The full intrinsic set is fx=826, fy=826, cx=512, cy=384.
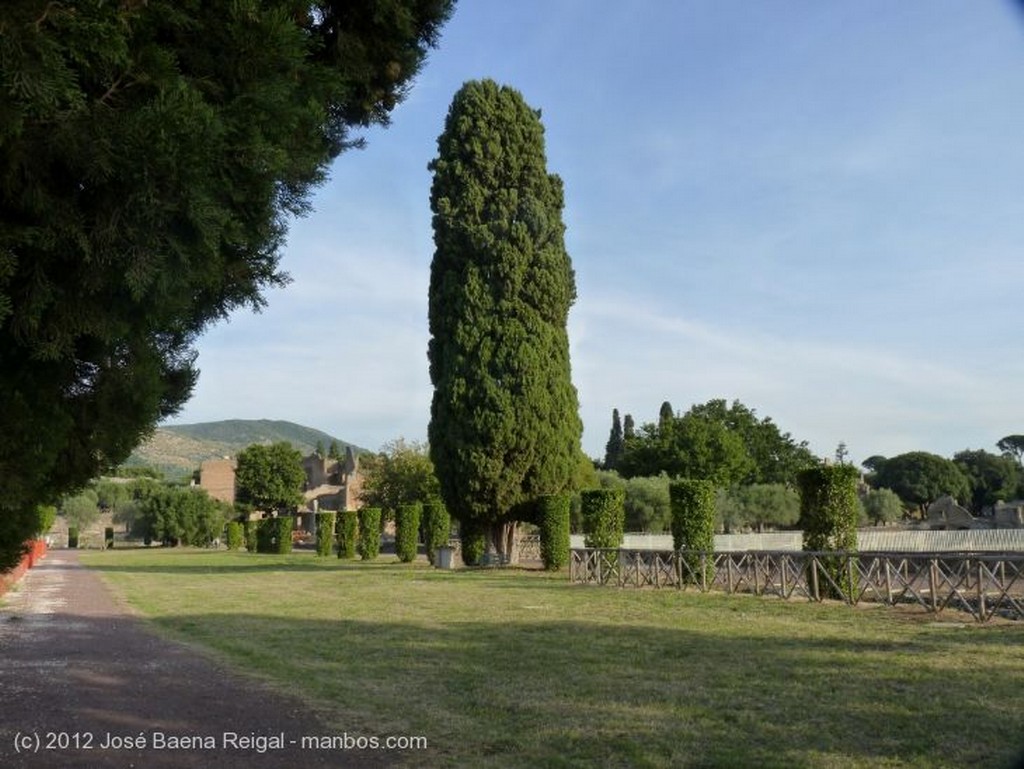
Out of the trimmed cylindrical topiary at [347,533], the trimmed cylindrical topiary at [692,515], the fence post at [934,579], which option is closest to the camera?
the fence post at [934,579]

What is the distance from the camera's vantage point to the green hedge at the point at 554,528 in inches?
1080

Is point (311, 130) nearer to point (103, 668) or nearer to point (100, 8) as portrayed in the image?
point (100, 8)

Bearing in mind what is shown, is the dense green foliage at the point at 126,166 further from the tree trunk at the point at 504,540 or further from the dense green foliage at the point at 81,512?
the dense green foliage at the point at 81,512

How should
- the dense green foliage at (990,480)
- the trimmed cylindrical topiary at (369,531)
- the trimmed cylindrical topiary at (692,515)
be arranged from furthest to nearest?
1. the dense green foliage at (990,480)
2. the trimmed cylindrical topiary at (369,531)
3. the trimmed cylindrical topiary at (692,515)

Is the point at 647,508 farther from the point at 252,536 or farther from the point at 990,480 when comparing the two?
the point at 990,480

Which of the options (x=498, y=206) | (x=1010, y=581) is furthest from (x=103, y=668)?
(x=498, y=206)

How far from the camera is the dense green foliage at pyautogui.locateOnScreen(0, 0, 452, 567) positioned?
342cm

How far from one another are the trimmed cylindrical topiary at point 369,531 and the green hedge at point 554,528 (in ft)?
47.1

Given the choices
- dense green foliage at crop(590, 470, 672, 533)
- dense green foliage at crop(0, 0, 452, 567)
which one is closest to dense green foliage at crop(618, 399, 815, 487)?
dense green foliage at crop(590, 470, 672, 533)

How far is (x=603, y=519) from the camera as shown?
24.5 metres

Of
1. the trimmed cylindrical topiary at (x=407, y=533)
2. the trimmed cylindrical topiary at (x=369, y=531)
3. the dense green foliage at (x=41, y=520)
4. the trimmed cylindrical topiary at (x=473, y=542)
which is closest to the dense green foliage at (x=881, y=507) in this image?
the trimmed cylindrical topiary at (x=369, y=531)

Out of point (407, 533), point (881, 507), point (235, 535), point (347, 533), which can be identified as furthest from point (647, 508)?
point (881, 507)

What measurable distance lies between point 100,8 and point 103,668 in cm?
821

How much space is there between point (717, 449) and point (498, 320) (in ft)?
134
